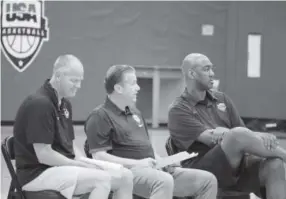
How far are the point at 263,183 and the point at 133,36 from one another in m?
8.55

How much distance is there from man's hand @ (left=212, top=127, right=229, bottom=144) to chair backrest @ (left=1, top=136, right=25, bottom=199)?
49.4 inches

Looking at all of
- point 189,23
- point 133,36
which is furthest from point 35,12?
point 189,23

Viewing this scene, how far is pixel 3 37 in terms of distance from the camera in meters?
10.3

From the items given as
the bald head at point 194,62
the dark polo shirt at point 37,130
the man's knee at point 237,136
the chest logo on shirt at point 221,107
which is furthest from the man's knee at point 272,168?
the dark polo shirt at point 37,130

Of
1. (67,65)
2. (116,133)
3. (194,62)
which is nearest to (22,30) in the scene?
(194,62)

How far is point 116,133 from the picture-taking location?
2973 millimetres

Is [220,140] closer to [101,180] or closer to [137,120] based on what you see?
[137,120]

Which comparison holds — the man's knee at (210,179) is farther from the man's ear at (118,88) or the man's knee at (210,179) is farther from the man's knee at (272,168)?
the man's ear at (118,88)

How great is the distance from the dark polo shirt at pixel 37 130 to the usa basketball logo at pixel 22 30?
7805 mm

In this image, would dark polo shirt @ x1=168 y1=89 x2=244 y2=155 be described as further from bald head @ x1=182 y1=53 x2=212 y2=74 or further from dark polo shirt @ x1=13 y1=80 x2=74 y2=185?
dark polo shirt @ x1=13 y1=80 x2=74 y2=185

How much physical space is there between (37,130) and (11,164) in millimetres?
245

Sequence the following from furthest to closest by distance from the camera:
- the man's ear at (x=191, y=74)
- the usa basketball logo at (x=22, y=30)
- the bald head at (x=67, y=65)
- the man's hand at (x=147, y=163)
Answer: the usa basketball logo at (x=22, y=30) < the man's ear at (x=191, y=74) < the man's hand at (x=147, y=163) < the bald head at (x=67, y=65)

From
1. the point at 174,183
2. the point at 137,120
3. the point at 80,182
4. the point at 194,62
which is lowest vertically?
the point at 174,183

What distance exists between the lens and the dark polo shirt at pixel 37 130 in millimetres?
2566
